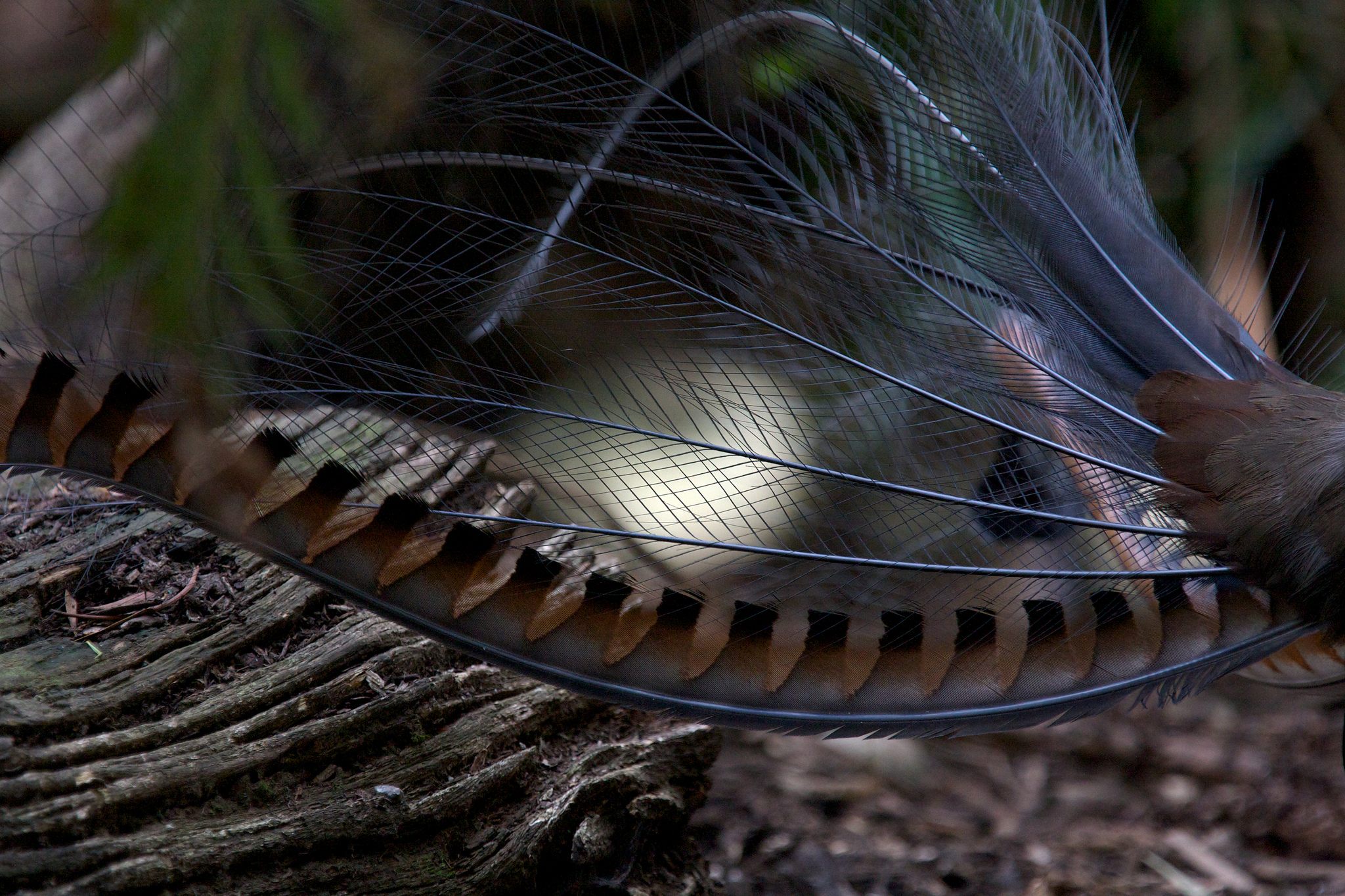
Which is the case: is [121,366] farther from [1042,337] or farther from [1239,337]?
[1239,337]

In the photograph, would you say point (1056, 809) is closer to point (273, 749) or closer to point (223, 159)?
point (273, 749)

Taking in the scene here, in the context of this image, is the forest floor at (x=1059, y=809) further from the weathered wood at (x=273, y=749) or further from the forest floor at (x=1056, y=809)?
the weathered wood at (x=273, y=749)

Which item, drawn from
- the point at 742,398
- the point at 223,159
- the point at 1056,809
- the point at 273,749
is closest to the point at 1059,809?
the point at 1056,809

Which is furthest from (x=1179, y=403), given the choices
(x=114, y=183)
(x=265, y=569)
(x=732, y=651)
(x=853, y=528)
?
(x=114, y=183)

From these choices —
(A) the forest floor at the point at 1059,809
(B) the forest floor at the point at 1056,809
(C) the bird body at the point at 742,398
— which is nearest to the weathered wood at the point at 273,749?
(B) the forest floor at the point at 1056,809

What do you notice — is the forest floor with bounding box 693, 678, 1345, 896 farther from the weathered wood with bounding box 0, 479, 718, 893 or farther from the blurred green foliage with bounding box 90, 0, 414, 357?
the blurred green foliage with bounding box 90, 0, 414, 357

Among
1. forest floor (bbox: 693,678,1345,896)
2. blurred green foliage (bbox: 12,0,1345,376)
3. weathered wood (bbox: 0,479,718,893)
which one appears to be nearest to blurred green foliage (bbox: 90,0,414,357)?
blurred green foliage (bbox: 12,0,1345,376)
